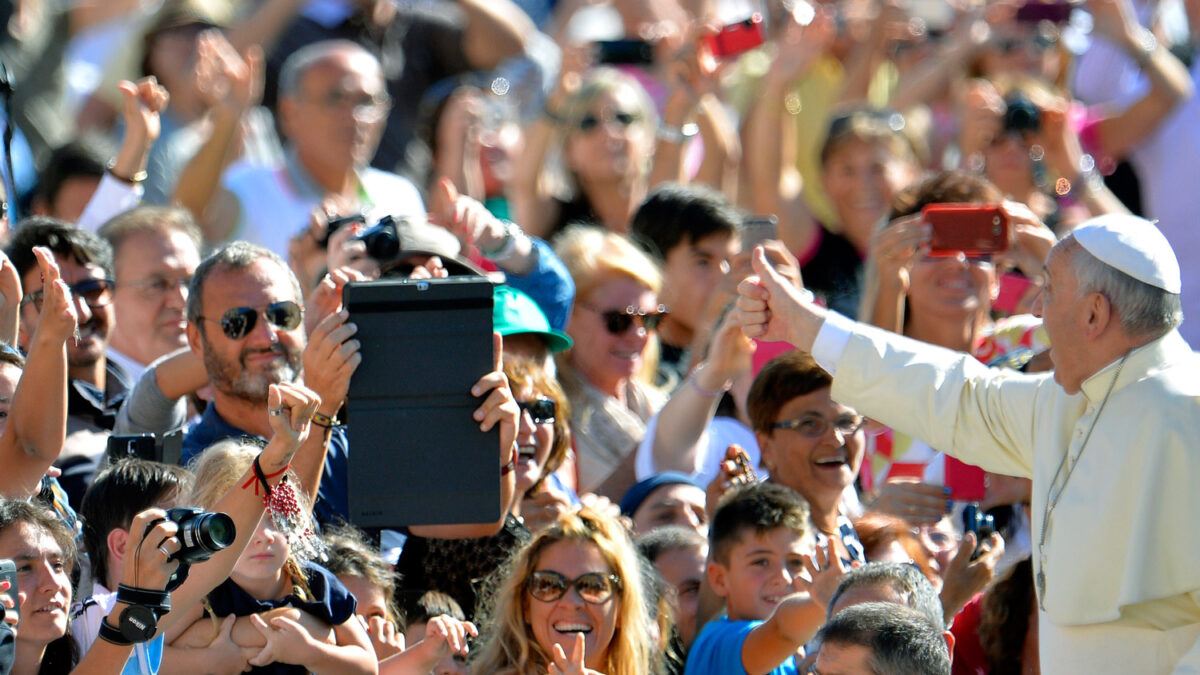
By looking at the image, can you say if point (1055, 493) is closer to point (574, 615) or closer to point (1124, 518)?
point (1124, 518)

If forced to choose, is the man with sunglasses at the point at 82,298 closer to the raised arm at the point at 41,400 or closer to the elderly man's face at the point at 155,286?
the elderly man's face at the point at 155,286

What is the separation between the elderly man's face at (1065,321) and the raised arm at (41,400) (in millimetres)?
2332

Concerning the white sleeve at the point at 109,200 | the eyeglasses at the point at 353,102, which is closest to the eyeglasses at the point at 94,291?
the white sleeve at the point at 109,200

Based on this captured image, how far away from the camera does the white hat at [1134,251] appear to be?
172 inches

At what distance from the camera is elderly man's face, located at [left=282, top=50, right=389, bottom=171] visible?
7352mm

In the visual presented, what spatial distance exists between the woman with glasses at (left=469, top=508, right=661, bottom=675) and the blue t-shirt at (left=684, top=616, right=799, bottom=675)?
183 millimetres

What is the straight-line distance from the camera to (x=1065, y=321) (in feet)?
14.5

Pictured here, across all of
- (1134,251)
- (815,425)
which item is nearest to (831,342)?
(1134,251)

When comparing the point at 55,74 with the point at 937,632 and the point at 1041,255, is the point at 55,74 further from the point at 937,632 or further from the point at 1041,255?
the point at 937,632

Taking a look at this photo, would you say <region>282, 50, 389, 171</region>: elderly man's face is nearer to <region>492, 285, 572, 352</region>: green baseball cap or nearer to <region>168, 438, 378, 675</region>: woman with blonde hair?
<region>492, 285, 572, 352</region>: green baseball cap

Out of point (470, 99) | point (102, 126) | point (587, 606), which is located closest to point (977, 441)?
point (587, 606)

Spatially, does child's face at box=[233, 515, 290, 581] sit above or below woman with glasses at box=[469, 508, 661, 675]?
above

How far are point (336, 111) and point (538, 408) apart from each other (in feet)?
8.34

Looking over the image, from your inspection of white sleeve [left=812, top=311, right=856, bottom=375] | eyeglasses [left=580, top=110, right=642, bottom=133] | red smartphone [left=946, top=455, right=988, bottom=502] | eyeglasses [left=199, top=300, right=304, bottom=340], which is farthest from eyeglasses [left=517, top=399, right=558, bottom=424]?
eyeglasses [left=580, top=110, right=642, bottom=133]
